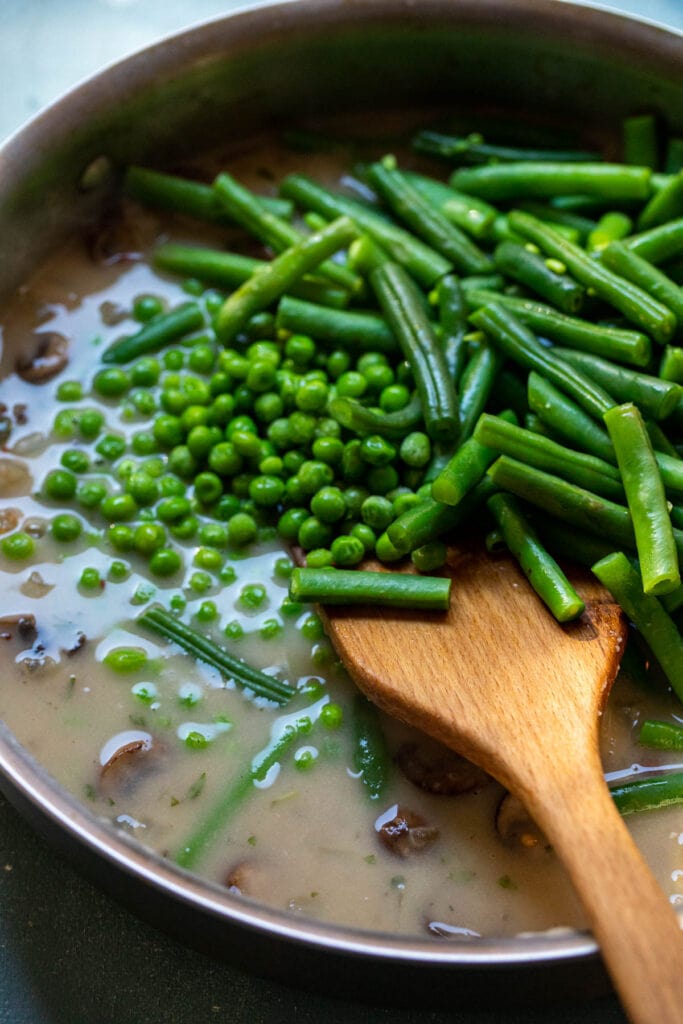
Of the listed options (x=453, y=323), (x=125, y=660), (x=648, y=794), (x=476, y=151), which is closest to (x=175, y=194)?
(x=476, y=151)

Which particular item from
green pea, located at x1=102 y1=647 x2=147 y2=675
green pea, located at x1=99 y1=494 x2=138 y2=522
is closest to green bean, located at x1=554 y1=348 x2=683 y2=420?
green pea, located at x1=99 y1=494 x2=138 y2=522

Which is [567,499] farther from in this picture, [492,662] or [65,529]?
[65,529]

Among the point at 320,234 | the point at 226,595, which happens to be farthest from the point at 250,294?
the point at 226,595

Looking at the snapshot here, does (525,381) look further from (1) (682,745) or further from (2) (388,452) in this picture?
(1) (682,745)

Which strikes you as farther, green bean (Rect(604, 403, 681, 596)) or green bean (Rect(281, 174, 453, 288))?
green bean (Rect(281, 174, 453, 288))

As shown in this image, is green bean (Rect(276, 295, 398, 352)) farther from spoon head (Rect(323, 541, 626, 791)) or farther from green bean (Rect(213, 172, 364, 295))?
spoon head (Rect(323, 541, 626, 791))

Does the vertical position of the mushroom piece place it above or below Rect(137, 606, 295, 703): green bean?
below

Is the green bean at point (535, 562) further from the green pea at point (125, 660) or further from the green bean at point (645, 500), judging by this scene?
the green pea at point (125, 660)
